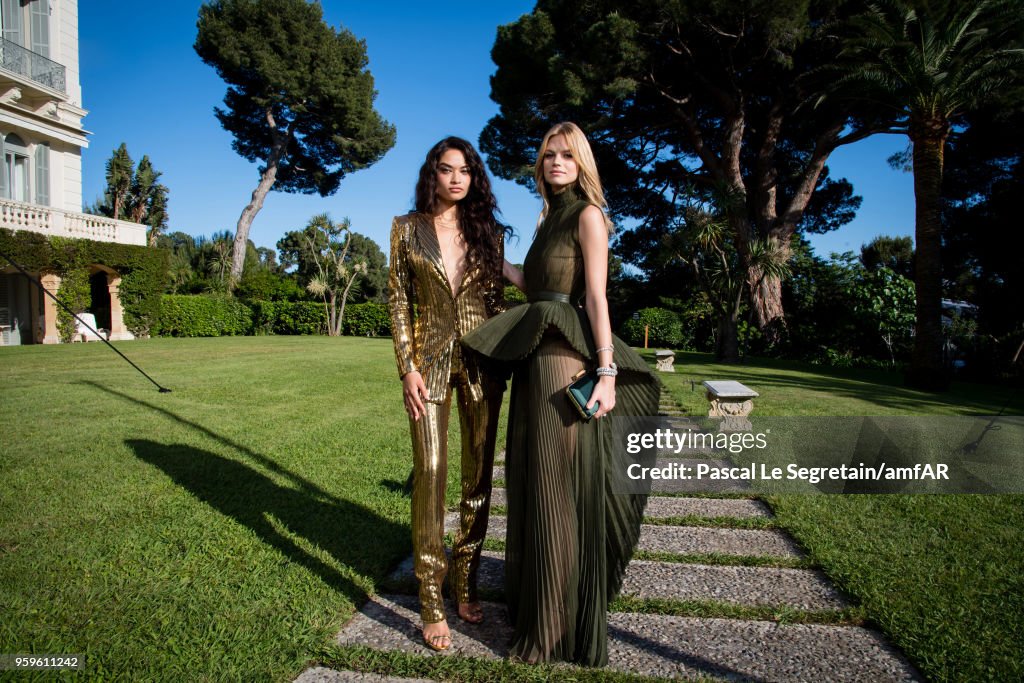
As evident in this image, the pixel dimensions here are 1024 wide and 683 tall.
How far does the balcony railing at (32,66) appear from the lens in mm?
16875

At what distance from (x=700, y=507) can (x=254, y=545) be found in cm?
282

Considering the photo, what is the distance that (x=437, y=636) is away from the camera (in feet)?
7.04

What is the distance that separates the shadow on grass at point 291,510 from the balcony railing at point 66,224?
50.9ft

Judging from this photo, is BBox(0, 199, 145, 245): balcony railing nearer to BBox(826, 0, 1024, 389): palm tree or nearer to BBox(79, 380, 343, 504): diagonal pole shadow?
BBox(79, 380, 343, 504): diagonal pole shadow

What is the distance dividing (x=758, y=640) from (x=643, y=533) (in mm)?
1277

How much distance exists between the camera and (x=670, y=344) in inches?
884

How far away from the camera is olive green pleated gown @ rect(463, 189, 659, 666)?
2.03 meters

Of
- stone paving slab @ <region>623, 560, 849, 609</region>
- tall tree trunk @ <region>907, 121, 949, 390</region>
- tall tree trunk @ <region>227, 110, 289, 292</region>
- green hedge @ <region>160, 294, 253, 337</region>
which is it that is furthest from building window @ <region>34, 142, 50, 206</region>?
tall tree trunk @ <region>907, 121, 949, 390</region>

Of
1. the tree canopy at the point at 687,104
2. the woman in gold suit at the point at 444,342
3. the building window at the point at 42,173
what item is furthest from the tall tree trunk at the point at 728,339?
the building window at the point at 42,173

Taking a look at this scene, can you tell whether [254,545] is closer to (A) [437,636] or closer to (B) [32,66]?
(A) [437,636]

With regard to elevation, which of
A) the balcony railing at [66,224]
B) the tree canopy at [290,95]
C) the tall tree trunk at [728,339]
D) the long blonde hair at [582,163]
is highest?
the tree canopy at [290,95]

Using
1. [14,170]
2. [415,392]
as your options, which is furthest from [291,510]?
[14,170]

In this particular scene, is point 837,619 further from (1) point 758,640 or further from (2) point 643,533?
(2) point 643,533

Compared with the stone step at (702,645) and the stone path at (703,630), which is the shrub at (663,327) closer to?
the stone path at (703,630)
